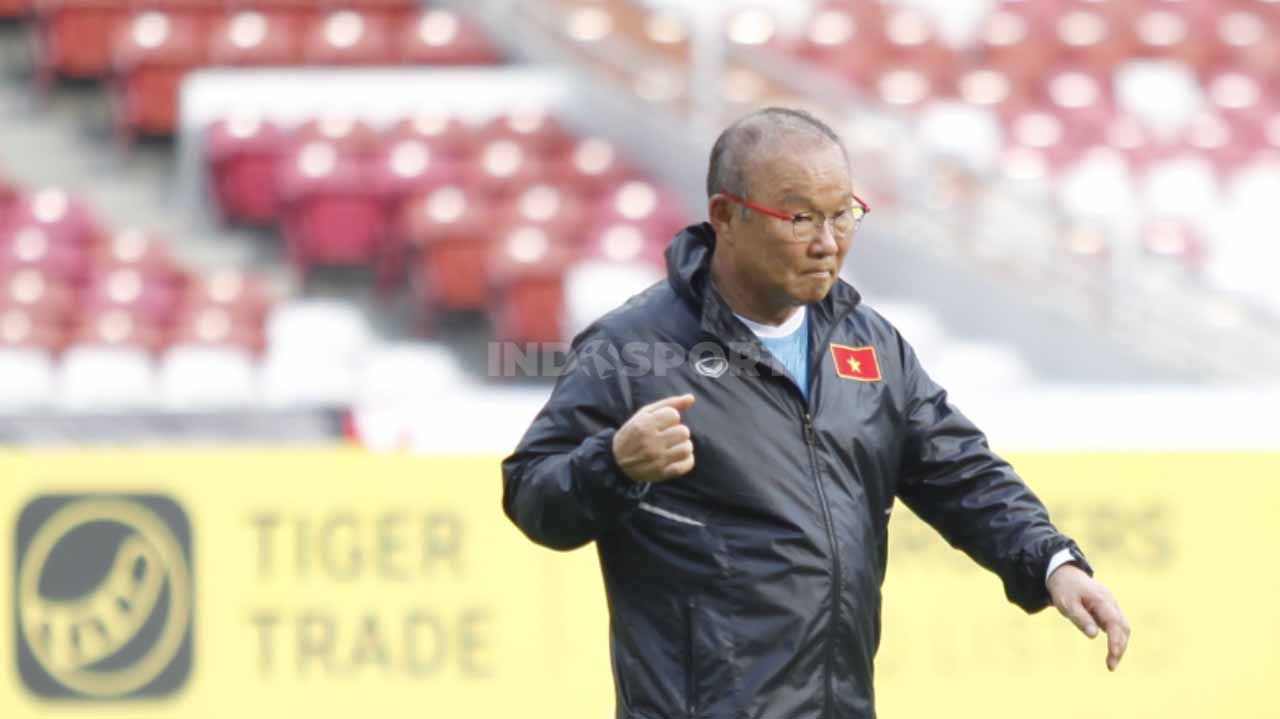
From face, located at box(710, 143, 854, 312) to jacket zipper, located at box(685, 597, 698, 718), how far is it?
555mm

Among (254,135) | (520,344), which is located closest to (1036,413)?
(520,344)

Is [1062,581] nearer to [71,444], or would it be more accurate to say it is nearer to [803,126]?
[803,126]

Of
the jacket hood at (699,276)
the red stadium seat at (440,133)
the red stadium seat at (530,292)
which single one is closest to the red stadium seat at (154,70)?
A: the red stadium seat at (440,133)

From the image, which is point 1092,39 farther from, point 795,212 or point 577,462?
point 577,462

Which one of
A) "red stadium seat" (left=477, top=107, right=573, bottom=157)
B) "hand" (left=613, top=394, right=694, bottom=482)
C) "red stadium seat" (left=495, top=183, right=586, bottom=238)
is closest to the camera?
"hand" (left=613, top=394, right=694, bottom=482)

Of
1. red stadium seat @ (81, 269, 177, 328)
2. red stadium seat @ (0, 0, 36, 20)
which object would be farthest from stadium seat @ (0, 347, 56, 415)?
red stadium seat @ (0, 0, 36, 20)

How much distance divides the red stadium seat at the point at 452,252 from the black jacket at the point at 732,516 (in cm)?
755

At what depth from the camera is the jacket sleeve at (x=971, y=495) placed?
11.6 feet

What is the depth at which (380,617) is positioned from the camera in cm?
680

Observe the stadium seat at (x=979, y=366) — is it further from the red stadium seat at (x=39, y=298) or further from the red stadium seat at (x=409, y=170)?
the red stadium seat at (x=39, y=298)

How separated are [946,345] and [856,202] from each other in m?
6.71

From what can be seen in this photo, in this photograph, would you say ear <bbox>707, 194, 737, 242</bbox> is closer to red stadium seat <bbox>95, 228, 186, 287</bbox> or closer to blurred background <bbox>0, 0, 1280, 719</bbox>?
blurred background <bbox>0, 0, 1280, 719</bbox>

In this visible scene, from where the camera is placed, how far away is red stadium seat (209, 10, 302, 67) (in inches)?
533

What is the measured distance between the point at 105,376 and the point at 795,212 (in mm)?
6778
